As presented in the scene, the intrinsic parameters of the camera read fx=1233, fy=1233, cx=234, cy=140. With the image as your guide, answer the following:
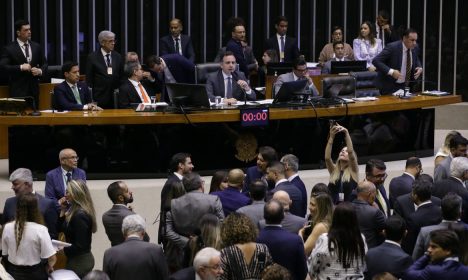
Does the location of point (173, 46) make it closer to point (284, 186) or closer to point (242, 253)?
point (284, 186)

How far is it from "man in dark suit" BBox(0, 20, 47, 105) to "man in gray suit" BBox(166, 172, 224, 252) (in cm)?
663

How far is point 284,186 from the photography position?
32.7ft

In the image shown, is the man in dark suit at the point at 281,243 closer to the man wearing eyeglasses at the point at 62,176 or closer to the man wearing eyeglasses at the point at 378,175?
the man wearing eyeglasses at the point at 378,175

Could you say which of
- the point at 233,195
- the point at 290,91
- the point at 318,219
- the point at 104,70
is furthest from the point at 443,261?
the point at 104,70

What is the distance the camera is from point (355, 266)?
8141mm

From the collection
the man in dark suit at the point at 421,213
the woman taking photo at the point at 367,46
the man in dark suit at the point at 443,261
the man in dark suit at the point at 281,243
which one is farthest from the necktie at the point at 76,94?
the man in dark suit at the point at 443,261

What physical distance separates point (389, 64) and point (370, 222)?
7500mm

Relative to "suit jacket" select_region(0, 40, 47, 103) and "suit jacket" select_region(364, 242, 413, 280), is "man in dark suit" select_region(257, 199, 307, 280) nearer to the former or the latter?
"suit jacket" select_region(364, 242, 413, 280)

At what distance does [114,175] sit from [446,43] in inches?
→ 311

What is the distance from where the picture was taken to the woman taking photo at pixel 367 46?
1788 cm

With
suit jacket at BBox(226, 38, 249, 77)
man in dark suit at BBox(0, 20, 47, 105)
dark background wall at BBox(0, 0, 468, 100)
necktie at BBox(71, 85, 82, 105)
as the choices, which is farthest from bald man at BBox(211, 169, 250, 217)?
dark background wall at BBox(0, 0, 468, 100)

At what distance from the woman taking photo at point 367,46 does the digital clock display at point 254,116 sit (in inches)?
157

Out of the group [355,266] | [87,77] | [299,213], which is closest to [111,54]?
[87,77]

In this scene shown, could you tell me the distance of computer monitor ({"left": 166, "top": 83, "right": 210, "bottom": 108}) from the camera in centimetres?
1389
